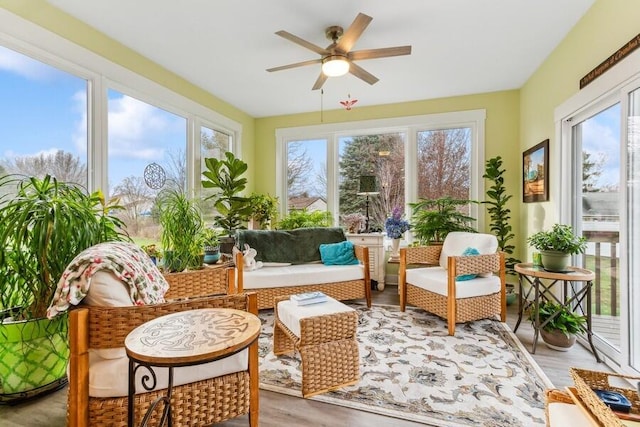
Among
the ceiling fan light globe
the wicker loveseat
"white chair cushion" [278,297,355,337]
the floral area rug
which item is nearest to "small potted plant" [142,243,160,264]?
the wicker loveseat

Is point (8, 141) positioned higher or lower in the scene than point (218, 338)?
higher

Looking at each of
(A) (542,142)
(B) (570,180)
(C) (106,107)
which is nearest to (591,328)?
(B) (570,180)

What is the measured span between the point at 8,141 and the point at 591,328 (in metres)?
4.69

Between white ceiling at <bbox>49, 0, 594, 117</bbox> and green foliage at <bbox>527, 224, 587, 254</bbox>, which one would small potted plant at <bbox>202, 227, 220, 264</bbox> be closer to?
white ceiling at <bbox>49, 0, 594, 117</bbox>

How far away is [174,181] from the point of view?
3.52 metres

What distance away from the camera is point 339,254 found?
3.54 meters

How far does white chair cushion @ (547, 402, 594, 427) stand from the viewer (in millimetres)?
978

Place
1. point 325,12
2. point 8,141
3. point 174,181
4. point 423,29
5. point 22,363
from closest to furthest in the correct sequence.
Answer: point 22,363 < point 8,141 < point 325,12 < point 423,29 < point 174,181

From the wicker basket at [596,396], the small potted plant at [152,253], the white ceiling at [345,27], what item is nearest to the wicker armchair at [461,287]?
the wicker basket at [596,396]

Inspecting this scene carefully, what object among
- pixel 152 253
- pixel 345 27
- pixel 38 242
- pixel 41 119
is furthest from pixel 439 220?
pixel 41 119

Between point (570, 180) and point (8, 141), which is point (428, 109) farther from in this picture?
point (8, 141)

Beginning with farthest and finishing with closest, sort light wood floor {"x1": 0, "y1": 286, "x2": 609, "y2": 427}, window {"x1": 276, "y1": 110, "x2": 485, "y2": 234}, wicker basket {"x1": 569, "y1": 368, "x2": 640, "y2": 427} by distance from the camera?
window {"x1": 276, "y1": 110, "x2": 485, "y2": 234}
light wood floor {"x1": 0, "y1": 286, "x2": 609, "y2": 427}
wicker basket {"x1": 569, "y1": 368, "x2": 640, "y2": 427}

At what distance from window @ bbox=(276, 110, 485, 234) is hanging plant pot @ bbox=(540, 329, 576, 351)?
1.88 m

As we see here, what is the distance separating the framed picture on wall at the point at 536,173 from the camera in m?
3.05
